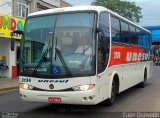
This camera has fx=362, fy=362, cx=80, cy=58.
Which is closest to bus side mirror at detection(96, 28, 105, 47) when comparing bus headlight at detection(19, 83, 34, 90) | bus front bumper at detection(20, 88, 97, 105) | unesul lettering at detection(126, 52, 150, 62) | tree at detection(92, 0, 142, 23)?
bus front bumper at detection(20, 88, 97, 105)

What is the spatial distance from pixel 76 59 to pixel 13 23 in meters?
14.9

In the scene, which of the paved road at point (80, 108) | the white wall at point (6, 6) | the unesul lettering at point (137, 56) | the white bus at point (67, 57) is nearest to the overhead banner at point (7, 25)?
the white wall at point (6, 6)

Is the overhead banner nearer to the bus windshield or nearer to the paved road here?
the paved road

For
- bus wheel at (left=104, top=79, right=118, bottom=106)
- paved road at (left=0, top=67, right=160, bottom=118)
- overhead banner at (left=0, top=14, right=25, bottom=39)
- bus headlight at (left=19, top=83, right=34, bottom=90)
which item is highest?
overhead banner at (left=0, top=14, right=25, bottom=39)

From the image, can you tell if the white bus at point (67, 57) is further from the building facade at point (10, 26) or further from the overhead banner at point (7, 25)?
the building facade at point (10, 26)

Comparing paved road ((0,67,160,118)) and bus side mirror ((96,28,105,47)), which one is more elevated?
bus side mirror ((96,28,105,47))

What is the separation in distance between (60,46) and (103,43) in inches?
52.1

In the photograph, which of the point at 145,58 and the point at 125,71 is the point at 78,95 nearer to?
the point at 125,71

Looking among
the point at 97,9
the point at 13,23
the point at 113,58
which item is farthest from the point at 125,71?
the point at 13,23

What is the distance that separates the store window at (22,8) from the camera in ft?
91.2

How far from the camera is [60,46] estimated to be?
973cm

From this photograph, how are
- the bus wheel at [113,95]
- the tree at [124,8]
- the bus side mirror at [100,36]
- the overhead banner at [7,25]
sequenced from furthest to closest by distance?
the tree at [124,8], the overhead banner at [7,25], the bus wheel at [113,95], the bus side mirror at [100,36]

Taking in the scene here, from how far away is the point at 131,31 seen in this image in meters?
14.6

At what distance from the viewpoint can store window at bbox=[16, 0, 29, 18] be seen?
91.2 ft
